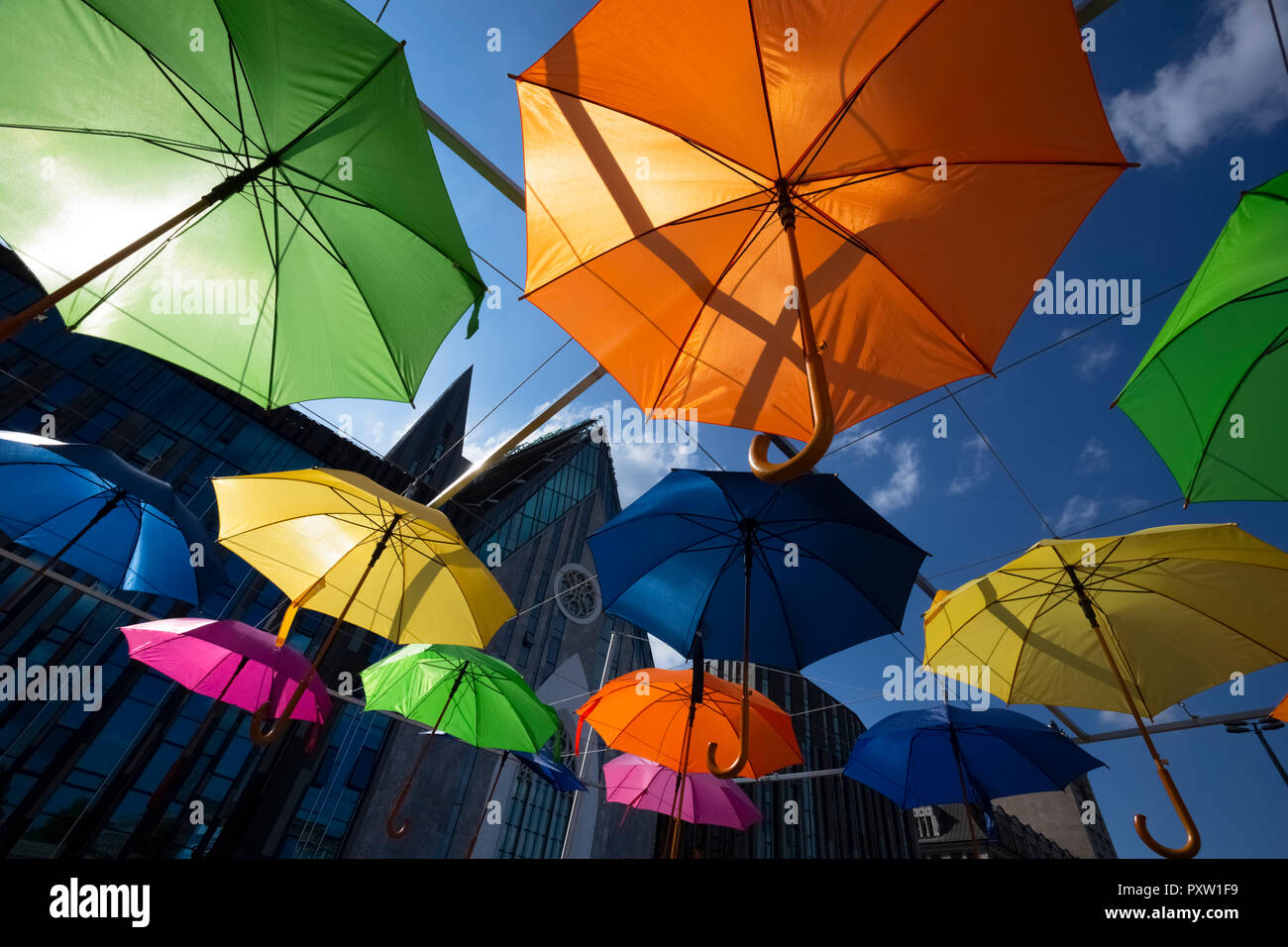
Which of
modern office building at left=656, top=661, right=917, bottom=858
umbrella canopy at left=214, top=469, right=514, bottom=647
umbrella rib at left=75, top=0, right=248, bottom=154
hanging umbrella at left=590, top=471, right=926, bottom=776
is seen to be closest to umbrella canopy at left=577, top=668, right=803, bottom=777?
hanging umbrella at left=590, top=471, right=926, bottom=776

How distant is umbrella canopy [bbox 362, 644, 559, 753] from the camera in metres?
6.48

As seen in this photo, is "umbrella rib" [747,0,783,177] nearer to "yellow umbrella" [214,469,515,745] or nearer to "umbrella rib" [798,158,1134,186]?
"umbrella rib" [798,158,1134,186]

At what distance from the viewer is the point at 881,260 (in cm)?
338

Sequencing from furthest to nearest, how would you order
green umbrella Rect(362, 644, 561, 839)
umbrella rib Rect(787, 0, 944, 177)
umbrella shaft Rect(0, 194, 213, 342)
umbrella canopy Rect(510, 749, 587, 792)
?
umbrella canopy Rect(510, 749, 587, 792) < green umbrella Rect(362, 644, 561, 839) < umbrella rib Rect(787, 0, 944, 177) < umbrella shaft Rect(0, 194, 213, 342)

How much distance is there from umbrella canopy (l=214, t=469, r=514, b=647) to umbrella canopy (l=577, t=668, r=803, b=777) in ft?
7.15

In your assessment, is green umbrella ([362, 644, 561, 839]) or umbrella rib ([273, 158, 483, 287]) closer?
umbrella rib ([273, 158, 483, 287])

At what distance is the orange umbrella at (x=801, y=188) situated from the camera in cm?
269

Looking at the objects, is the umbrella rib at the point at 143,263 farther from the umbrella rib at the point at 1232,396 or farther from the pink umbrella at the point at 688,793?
the pink umbrella at the point at 688,793

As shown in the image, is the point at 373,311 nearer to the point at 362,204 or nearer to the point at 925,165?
the point at 362,204

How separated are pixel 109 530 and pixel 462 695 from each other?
468 cm

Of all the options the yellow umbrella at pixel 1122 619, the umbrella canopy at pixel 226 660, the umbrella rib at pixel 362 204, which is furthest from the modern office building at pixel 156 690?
the yellow umbrella at pixel 1122 619

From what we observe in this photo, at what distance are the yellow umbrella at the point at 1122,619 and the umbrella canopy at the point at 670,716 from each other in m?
1.93
